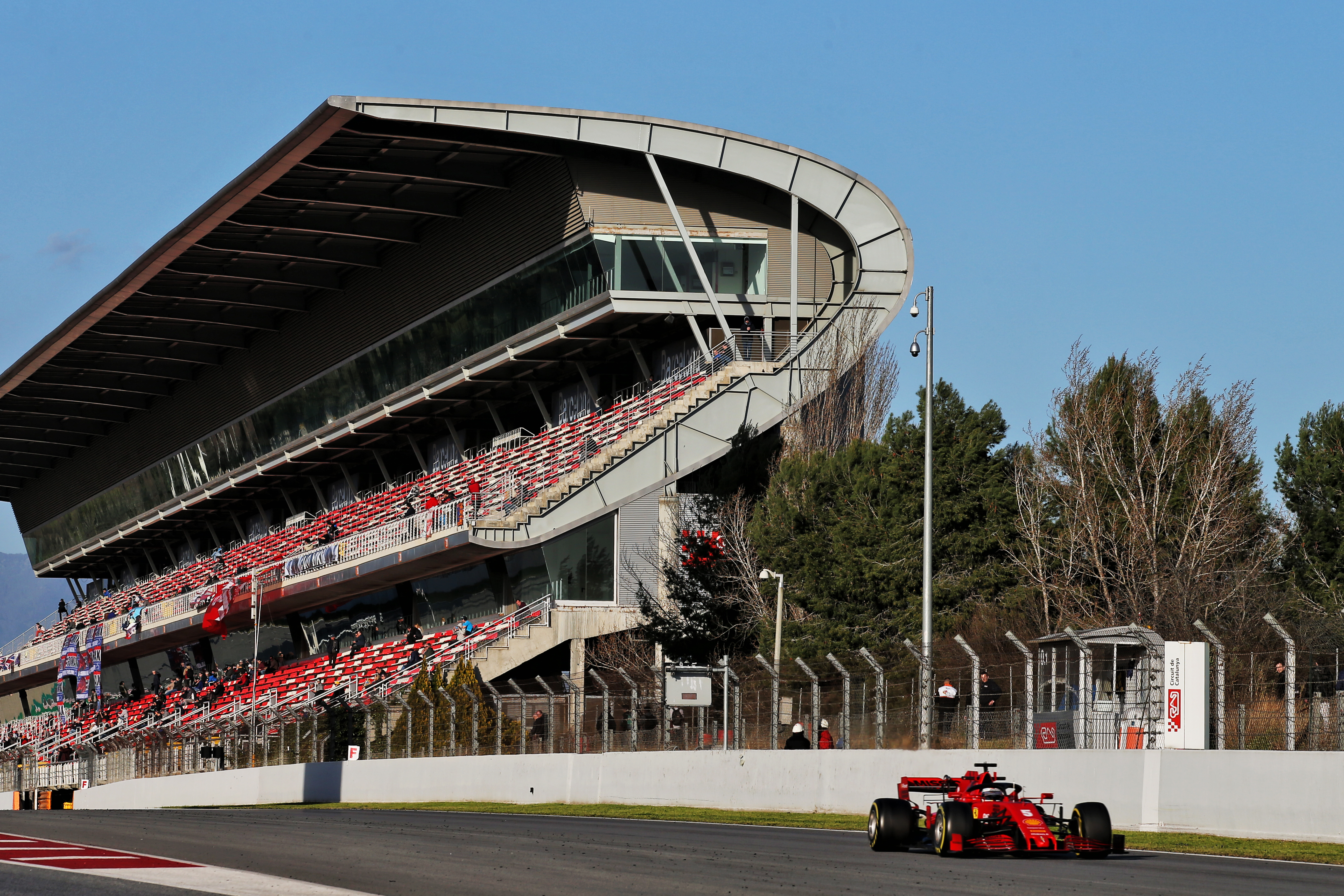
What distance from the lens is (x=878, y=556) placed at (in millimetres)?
39250

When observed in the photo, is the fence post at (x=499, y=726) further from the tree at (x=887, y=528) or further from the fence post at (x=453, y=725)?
the tree at (x=887, y=528)

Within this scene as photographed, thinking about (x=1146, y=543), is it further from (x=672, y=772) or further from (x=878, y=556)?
(x=672, y=772)

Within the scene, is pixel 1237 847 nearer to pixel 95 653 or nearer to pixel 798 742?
pixel 798 742

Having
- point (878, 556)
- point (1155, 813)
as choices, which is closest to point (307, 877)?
point (1155, 813)

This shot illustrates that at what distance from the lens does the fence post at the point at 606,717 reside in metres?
29.6

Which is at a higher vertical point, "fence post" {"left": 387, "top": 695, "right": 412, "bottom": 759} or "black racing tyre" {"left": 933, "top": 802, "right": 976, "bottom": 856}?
"black racing tyre" {"left": 933, "top": 802, "right": 976, "bottom": 856}

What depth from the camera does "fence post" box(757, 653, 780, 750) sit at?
26.2m

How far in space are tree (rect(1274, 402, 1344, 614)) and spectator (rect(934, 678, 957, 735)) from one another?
874 inches

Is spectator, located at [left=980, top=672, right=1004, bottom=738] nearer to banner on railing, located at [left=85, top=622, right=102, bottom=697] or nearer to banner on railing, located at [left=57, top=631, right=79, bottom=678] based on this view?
banner on railing, located at [left=85, top=622, right=102, bottom=697]

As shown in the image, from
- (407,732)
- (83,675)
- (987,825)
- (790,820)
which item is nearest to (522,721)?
(407,732)

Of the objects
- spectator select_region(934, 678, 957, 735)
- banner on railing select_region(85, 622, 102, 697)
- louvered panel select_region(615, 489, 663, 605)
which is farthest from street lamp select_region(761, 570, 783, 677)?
banner on railing select_region(85, 622, 102, 697)

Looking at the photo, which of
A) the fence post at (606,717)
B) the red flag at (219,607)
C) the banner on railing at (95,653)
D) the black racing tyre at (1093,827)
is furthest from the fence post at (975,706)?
the banner on railing at (95,653)

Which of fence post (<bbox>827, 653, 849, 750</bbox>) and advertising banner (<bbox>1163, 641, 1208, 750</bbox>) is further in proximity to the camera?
fence post (<bbox>827, 653, 849, 750</bbox>)

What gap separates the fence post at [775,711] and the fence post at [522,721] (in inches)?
271
